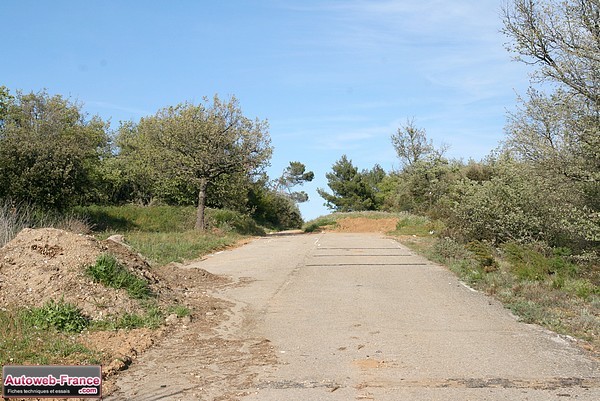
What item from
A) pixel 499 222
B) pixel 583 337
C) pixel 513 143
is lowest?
pixel 583 337

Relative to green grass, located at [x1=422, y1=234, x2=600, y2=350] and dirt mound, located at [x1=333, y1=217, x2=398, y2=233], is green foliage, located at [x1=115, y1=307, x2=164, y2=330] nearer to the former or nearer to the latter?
green grass, located at [x1=422, y1=234, x2=600, y2=350]

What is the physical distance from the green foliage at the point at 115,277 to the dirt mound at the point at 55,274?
13 centimetres

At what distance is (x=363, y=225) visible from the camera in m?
51.3

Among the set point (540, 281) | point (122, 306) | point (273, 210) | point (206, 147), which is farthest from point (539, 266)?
point (273, 210)

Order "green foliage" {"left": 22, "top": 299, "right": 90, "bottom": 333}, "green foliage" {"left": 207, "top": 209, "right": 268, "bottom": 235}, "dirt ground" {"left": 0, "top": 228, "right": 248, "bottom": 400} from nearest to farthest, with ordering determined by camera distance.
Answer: "dirt ground" {"left": 0, "top": 228, "right": 248, "bottom": 400} < "green foliage" {"left": 22, "top": 299, "right": 90, "bottom": 333} < "green foliage" {"left": 207, "top": 209, "right": 268, "bottom": 235}

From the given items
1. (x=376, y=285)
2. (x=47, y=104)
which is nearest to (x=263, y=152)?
(x=376, y=285)

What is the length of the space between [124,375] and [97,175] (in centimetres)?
4281

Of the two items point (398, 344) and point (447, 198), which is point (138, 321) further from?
point (447, 198)

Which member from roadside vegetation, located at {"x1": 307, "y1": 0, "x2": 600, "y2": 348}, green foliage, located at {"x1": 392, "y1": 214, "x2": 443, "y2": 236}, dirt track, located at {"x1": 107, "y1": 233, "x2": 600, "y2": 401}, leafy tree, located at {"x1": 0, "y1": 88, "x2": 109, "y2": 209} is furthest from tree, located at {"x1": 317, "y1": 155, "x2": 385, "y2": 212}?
dirt track, located at {"x1": 107, "y1": 233, "x2": 600, "y2": 401}

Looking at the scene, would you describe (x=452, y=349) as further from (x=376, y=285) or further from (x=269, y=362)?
(x=376, y=285)

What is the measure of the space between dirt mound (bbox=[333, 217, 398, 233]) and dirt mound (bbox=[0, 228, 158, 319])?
1506 inches

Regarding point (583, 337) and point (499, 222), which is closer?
point (583, 337)

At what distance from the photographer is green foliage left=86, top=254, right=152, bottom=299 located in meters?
9.50

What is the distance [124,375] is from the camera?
6.40 meters
